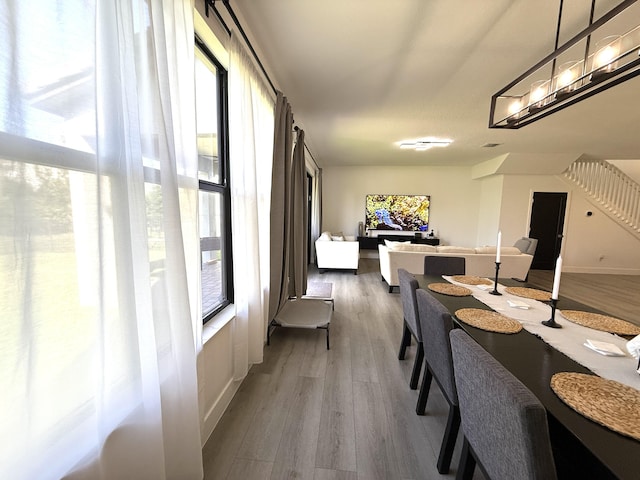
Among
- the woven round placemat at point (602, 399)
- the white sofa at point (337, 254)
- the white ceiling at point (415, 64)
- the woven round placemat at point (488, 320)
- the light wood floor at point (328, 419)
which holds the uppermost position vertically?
the white ceiling at point (415, 64)

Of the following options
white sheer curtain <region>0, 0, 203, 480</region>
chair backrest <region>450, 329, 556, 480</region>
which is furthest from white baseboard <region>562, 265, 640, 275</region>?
white sheer curtain <region>0, 0, 203, 480</region>

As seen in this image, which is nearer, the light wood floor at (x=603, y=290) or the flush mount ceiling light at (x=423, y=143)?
the light wood floor at (x=603, y=290)

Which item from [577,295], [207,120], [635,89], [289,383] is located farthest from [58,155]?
[577,295]

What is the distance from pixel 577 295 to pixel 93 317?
6.39 m

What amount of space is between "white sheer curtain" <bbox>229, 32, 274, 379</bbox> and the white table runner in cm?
164

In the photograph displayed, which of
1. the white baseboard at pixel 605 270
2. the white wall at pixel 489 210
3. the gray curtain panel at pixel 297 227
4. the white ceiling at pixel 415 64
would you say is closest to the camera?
the white ceiling at pixel 415 64

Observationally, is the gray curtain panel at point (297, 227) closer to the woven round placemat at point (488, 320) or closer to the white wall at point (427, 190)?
the woven round placemat at point (488, 320)

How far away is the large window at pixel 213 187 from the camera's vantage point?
1.84 metres

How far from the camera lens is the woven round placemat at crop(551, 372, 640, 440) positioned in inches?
31.4

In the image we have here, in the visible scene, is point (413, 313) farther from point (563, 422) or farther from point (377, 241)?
point (377, 241)

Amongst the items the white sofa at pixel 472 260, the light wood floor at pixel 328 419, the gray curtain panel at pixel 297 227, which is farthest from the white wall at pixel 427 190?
the light wood floor at pixel 328 419

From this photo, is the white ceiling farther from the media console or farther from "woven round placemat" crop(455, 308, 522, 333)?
the media console

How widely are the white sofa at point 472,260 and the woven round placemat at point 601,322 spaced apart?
8.76 feet

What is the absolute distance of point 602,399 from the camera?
90cm
